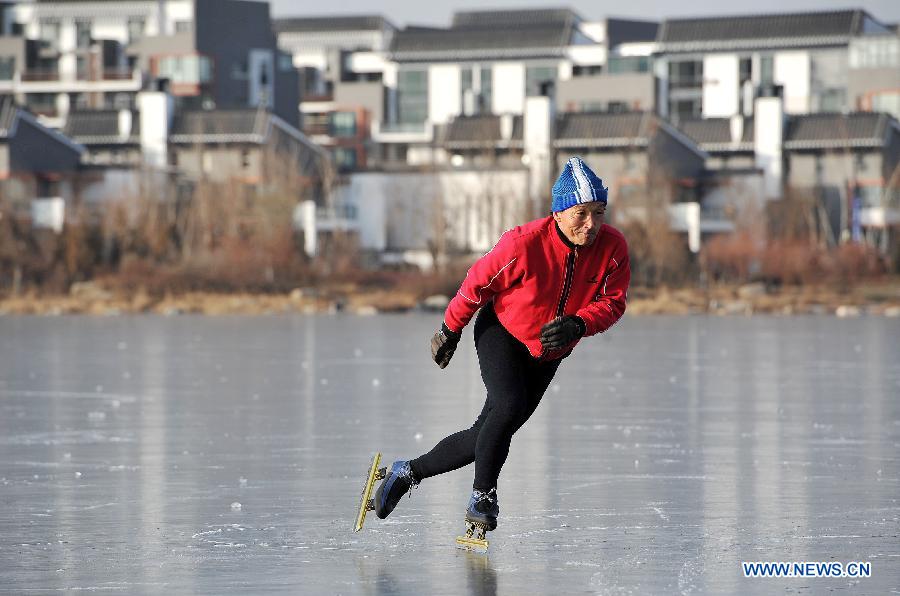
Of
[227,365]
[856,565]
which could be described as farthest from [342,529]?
[227,365]

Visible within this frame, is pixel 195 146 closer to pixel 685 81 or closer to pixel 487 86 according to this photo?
pixel 487 86

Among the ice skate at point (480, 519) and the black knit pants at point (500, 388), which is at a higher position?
the black knit pants at point (500, 388)

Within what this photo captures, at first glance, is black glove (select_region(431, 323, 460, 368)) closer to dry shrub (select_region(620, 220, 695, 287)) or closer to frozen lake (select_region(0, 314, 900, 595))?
frozen lake (select_region(0, 314, 900, 595))

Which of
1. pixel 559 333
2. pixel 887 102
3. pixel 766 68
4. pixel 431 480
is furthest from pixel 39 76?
pixel 559 333

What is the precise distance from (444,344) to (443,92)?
93.5m

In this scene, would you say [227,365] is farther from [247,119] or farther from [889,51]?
[889,51]

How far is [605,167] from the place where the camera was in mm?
75000

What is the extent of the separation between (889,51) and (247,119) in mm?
36904

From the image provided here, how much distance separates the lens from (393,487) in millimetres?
7832

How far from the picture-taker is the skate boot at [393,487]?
781cm

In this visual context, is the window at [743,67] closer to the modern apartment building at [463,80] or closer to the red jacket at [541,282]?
the modern apartment building at [463,80]

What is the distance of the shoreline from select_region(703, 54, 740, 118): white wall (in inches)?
1540

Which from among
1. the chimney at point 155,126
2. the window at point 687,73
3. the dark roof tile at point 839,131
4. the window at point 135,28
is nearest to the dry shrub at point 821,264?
the dark roof tile at point 839,131

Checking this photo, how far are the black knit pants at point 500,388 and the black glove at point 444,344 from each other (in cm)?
11
